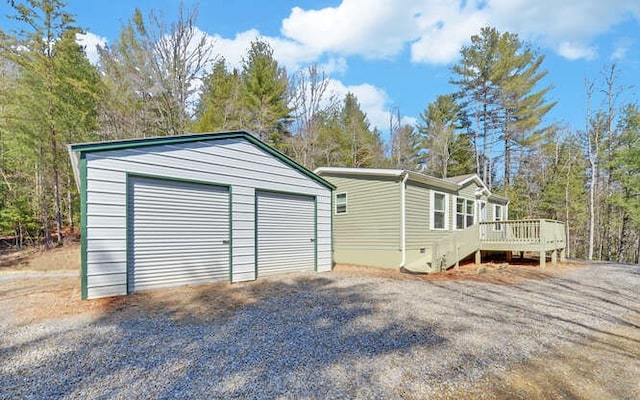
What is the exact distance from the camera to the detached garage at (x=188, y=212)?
5617 millimetres

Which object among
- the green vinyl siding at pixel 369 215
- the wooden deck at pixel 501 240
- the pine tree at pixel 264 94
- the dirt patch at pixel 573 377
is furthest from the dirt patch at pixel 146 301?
the pine tree at pixel 264 94

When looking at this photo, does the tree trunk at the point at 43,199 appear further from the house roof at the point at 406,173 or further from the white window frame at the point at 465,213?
the white window frame at the point at 465,213

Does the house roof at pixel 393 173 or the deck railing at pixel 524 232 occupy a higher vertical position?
the house roof at pixel 393 173

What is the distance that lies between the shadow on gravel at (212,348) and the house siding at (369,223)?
5048 mm

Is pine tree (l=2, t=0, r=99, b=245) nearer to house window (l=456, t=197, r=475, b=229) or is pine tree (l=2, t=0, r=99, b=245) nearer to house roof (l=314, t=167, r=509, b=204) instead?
house roof (l=314, t=167, r=509, b=204)

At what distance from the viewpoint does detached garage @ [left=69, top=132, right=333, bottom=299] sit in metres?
5.62

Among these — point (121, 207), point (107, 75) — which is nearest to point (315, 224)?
point (121, 207)

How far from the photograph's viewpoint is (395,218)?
1057 centimetres

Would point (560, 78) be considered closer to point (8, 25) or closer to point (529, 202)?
point (529, 202)

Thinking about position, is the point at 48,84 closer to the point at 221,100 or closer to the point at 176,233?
the point at 221,100

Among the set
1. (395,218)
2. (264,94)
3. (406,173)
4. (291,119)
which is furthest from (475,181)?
(264,94)

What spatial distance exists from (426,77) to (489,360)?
1982 centimetres

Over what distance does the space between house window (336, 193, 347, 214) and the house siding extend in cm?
15

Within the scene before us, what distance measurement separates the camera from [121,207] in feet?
19.1
